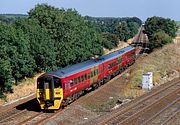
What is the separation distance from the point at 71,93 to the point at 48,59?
17.0 metres

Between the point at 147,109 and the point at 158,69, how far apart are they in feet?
77.0

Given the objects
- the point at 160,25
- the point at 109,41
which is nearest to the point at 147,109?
the point at 109,41

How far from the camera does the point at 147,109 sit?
29.9 m

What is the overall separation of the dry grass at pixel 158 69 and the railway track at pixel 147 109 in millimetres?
2428

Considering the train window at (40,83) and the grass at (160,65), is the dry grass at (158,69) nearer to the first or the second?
the grass at (160,65)

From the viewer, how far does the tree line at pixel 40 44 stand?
39.1 meters

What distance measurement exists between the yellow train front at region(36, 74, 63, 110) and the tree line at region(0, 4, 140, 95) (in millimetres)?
7948

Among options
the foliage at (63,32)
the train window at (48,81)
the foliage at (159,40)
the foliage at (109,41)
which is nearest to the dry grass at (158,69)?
the foliage at (159,40)

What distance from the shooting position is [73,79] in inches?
1236

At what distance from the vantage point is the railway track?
26.5 meters

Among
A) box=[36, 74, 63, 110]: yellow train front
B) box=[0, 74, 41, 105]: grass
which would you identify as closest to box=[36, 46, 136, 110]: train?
box=[36, 74, 63, 110]: yellow train front

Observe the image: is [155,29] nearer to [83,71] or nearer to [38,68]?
[38,68]

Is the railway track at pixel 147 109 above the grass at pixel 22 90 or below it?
above

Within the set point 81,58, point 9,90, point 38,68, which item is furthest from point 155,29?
point 9,90
